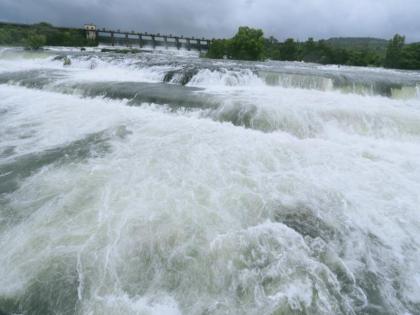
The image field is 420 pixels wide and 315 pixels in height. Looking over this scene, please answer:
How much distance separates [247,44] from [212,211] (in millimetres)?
35546

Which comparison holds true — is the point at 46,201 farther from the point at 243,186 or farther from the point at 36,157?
the point at 243,186

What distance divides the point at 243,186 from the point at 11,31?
198 ft

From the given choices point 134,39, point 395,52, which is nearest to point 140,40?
point 134,39

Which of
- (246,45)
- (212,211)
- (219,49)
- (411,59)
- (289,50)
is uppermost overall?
(289,50)

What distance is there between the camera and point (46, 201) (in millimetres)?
4406

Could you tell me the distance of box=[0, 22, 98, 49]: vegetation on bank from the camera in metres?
46.2

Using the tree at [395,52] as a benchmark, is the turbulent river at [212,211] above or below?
below

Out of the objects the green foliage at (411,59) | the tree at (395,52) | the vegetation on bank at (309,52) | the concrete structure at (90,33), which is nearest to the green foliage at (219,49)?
the vegetation on bank at (309,52)

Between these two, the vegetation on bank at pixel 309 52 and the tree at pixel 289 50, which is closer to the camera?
the vegetation on bank at pixel 309 52

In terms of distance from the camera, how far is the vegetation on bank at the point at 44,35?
1821 inches

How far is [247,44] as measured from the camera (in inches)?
1407

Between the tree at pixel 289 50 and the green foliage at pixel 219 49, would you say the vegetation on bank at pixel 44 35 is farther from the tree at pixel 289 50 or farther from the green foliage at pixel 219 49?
the tree at pixel 289 50

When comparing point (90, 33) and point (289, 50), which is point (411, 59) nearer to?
point (289, 50)

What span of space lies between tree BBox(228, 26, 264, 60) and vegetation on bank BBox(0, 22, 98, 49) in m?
29.6
